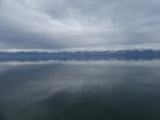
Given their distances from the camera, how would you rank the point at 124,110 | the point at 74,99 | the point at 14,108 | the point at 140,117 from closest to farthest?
the point at 140,117
the point at 124,110
the point at 14,108
the point at 74,99

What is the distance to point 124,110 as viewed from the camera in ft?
66.1

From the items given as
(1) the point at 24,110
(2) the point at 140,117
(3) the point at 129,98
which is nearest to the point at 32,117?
(1) the point at 24,110

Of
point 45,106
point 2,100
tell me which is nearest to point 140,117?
point 45,106

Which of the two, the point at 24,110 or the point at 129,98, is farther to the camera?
the point at 129,98

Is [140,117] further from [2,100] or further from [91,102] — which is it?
[2,100]

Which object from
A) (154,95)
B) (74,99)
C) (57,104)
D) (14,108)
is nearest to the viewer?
(14,108)

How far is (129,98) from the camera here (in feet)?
83.6

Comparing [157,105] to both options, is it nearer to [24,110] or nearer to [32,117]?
[32,117]

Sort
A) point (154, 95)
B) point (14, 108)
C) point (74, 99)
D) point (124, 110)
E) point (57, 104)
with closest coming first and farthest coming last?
point (124, 110) → point (14, 108) → point (57, 104) → point (74, 99) → point (154, 95)

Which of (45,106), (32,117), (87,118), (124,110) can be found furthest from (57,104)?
(124,110)

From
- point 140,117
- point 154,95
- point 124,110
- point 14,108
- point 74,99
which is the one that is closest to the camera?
point 140,117

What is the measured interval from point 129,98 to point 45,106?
17.0 m

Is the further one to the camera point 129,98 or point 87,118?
point 129,98

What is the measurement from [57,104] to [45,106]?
2197 mm
